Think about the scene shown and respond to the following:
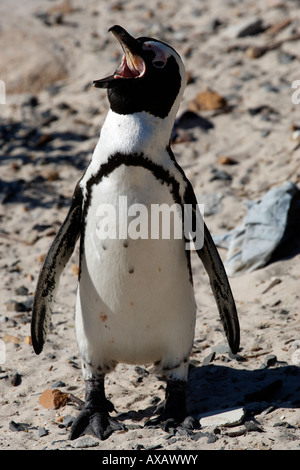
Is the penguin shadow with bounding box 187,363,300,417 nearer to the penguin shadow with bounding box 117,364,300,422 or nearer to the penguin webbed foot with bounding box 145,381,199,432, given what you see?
the penguin shadow with bounding box 117,364,300,422

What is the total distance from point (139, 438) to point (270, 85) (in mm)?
4242

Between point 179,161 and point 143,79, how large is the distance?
9.66ft

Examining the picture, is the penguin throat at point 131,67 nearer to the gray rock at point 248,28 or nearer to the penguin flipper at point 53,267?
the penguin flipper at point 53,267

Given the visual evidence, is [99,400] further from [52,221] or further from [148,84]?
[52,221]

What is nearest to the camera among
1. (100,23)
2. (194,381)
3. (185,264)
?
(185,264)

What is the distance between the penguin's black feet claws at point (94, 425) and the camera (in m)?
3.10

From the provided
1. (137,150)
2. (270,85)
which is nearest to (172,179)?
(137,150)

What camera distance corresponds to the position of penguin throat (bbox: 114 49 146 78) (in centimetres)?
287

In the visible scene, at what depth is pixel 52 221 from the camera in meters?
5.31

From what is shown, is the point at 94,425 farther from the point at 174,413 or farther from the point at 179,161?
the point at 179,161

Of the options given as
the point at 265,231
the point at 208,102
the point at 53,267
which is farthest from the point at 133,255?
the point at 208,102

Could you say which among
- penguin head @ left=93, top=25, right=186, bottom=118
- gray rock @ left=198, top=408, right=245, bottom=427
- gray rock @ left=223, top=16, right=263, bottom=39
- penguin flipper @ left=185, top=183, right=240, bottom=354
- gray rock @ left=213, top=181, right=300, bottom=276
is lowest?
gray rock @ left=198, top=408, right=245, bottom=427

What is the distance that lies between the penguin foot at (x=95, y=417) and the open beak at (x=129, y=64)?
137 centimetres

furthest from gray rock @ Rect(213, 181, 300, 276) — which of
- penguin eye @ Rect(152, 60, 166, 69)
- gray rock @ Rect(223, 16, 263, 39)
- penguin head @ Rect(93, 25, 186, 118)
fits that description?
gray rock @ Rect(223, 16, 263, 39)
